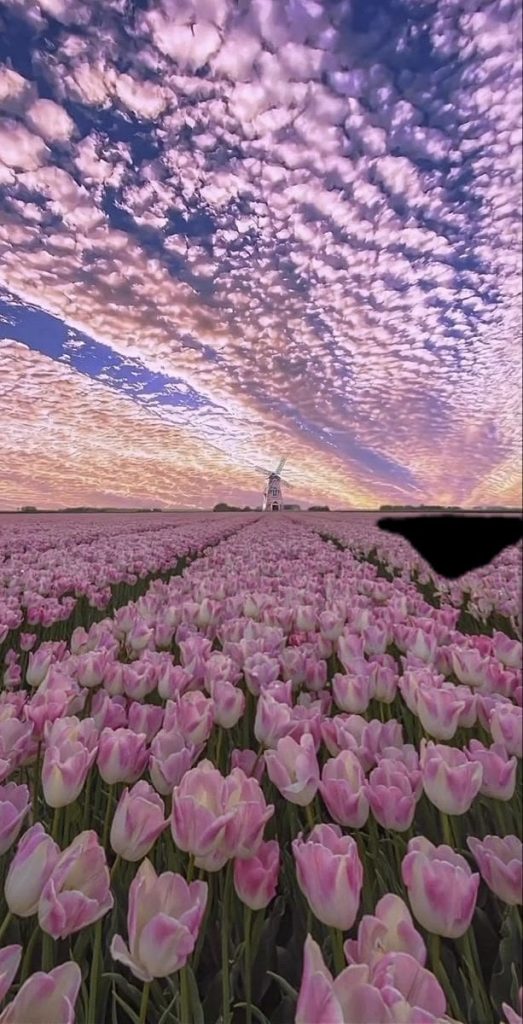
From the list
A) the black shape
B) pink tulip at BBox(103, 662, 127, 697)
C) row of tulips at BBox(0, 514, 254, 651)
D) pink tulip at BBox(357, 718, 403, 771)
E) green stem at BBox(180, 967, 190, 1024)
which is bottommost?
row of tulips at BBox(0, 514, 254, 651)

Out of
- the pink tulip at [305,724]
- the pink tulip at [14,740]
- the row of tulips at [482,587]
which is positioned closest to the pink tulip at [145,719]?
the pink tulip at [14,740]

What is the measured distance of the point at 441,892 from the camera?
105 cm

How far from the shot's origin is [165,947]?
3.00 ft

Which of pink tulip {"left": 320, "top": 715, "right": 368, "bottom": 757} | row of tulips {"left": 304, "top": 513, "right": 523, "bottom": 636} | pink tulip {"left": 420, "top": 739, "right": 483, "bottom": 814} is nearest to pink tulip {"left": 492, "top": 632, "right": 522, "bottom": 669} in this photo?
row of tulips {"left": 304, "top": 513, "right": 523, "bottom": 636}

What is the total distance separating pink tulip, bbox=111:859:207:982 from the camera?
902 millimetres

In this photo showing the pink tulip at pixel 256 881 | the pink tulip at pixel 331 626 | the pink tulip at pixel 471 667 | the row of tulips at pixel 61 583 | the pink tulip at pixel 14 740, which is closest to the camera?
the pink tulip at pixel 256 881

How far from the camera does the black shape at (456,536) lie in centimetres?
A: 218

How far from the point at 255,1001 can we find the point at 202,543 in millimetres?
10868

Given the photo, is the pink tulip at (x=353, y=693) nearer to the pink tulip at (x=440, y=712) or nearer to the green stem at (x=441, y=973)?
the pink tulip at (x=440, y=712)

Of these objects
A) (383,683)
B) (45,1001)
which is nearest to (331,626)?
(383,683)

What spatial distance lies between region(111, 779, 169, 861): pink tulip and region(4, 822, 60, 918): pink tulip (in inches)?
6.6

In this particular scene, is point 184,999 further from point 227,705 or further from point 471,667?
point 471,667

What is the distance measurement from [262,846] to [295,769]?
0.78 feet

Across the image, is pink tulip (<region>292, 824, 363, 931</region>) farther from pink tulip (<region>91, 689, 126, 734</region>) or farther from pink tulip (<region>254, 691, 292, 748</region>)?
pink tulip (<region>91, 689, 126, 734</region>)
